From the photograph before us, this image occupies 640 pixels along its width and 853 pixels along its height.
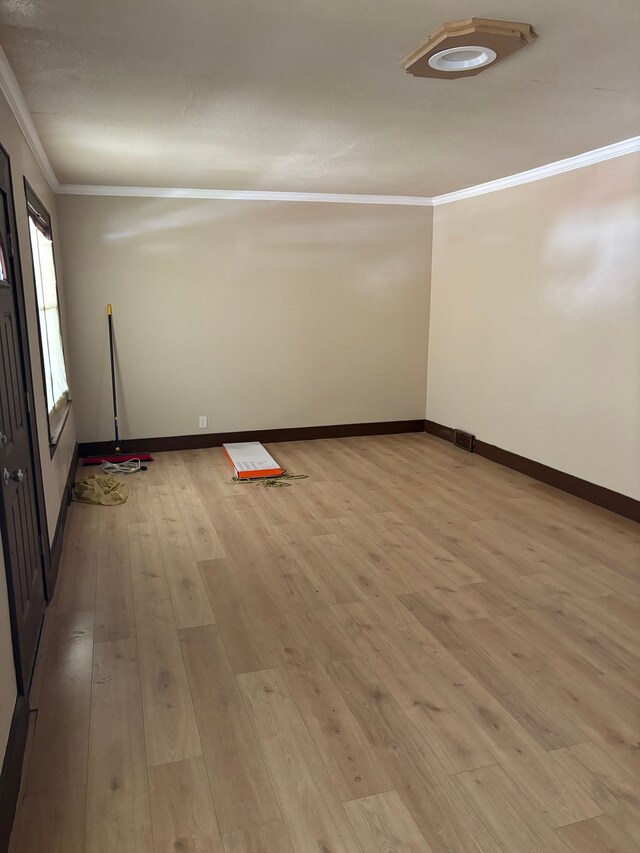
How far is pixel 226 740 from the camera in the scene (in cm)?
216

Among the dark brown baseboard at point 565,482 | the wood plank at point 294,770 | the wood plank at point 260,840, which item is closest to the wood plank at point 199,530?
the wood plank at point 294,770

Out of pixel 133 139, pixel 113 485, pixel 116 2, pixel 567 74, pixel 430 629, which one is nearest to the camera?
pixel 116 2

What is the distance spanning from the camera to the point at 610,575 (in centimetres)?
342

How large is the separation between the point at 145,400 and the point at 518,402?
3.35 m

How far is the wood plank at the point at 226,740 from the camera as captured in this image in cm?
187

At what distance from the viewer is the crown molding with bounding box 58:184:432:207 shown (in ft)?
17.7

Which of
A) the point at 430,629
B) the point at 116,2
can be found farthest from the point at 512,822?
the point at 116,2

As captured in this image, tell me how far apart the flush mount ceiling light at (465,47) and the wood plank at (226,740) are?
2.55 m

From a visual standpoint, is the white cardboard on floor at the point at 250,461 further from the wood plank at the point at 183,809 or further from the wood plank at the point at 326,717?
the wood plank at the point at 183,809

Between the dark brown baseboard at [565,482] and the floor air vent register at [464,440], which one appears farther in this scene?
the floor air vent register at [464,440]

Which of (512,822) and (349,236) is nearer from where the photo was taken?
(512,822)

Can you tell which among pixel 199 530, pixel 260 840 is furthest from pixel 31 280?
pixel 260 840

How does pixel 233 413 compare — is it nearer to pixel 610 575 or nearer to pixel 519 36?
pixel 610 575

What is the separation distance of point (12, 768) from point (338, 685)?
116cm
